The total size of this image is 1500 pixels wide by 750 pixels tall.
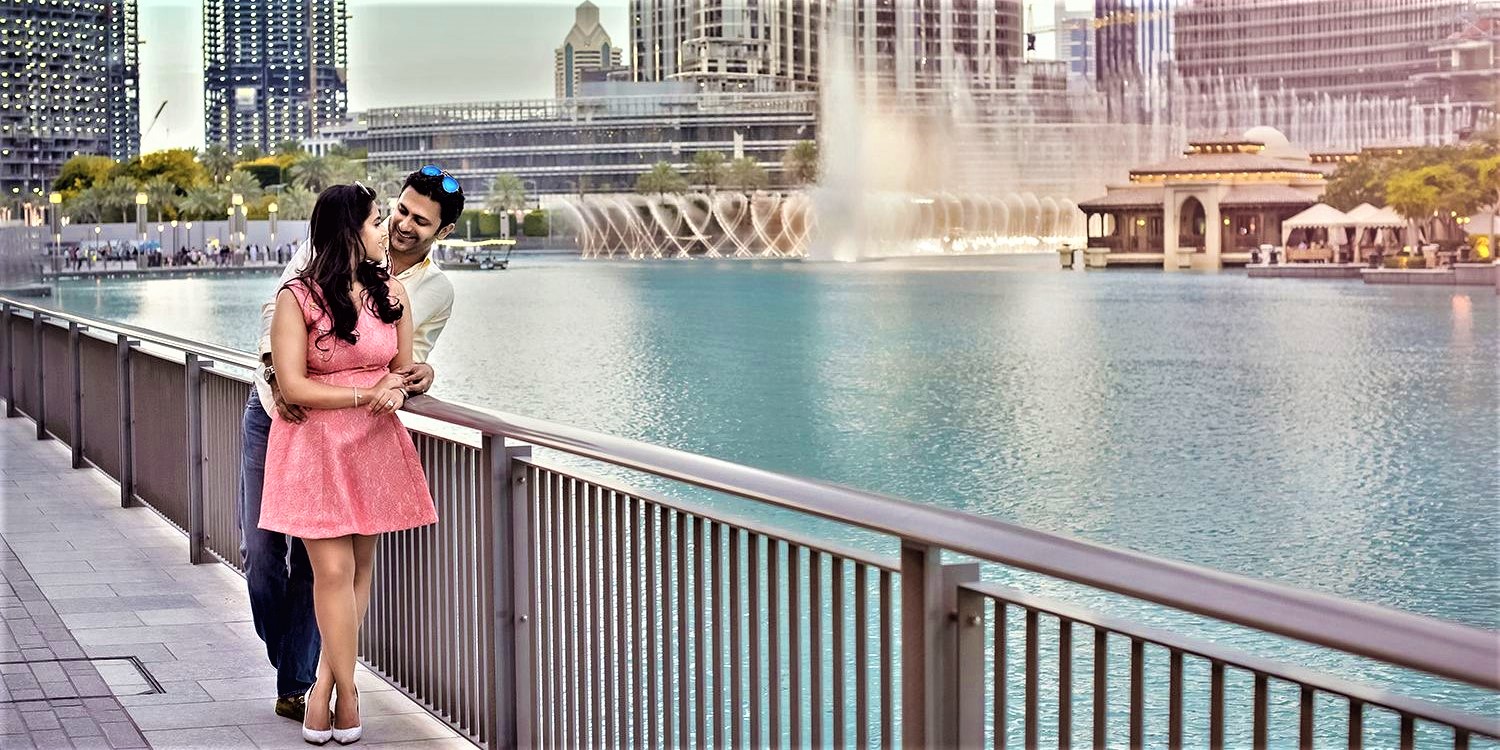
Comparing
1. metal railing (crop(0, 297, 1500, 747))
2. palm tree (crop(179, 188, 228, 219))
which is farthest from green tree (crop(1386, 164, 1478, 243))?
metal railing (crop(0, 297, 1500, 747))

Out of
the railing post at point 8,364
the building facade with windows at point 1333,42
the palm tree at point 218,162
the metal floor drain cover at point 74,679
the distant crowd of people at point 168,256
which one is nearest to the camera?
the metal floor drain cover at point 74,679

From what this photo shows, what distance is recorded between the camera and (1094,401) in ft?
128

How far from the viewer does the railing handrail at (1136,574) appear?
2070mm

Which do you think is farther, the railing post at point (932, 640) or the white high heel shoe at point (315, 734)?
the white high heel shoe at point (315, 734)

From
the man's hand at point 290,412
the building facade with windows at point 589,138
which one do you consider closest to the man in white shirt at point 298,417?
the man's hand at point 290,412

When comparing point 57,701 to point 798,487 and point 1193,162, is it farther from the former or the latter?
point 1193,162

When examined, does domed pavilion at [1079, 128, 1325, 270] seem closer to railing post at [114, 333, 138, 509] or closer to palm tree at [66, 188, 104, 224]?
palm tree at [66, 188, 104, 224]

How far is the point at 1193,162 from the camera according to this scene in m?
120

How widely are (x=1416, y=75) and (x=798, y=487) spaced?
18332 centimetres

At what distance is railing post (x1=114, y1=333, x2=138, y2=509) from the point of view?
10078 millimetres

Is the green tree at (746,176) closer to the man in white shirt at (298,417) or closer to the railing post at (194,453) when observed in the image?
the railing post at (194,453)

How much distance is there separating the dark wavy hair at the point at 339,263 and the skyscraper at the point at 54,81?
467ft

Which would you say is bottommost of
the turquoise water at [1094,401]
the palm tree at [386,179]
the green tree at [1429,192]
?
the turquoise water at [1094,401]

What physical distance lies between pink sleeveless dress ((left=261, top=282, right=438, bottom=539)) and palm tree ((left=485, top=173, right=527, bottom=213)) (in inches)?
6376
